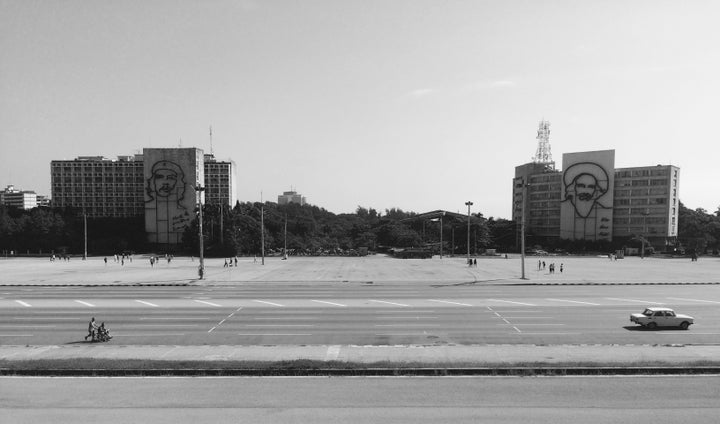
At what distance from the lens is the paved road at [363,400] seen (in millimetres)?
12188

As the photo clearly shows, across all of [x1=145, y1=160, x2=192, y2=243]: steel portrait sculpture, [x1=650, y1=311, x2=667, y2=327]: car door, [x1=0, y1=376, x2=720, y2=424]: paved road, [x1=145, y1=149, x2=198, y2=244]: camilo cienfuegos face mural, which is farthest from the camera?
[x1=145, y1=160, x2=192, y2=243]: steel portrait sculpture

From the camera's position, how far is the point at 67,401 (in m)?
13.3

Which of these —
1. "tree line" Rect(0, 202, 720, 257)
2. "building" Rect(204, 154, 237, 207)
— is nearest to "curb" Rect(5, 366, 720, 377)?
"tree line" Rect(0, 202, 720, 257)

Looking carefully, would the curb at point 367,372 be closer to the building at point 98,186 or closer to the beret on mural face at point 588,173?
the beret on mural face at point 588,173

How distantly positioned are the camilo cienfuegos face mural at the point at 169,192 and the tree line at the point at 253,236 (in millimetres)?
5401

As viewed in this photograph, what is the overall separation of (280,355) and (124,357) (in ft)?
20.6

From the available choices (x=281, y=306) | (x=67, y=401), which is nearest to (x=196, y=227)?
(x=281, y=306)

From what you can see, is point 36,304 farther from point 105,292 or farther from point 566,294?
point 566,294

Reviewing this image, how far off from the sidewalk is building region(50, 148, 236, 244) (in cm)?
10945

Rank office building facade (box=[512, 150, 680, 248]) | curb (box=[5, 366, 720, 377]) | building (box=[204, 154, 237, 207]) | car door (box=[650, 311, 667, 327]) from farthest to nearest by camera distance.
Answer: building (box=[204, 154, 237, 207]), office building facade (box=[512, 150, 680, 248]), car door (box=[650, 311, 667, 327]), curb (box=[5, 366, 720, 377])

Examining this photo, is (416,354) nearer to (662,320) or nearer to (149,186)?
(662,320)

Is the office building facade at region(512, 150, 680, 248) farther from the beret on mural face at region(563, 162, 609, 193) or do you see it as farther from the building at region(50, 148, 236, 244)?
the building at region(50, 148, 236, 244)

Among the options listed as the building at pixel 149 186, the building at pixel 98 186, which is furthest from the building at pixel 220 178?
the building at pixel 98 186

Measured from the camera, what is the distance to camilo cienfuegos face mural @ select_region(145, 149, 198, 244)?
399ft
